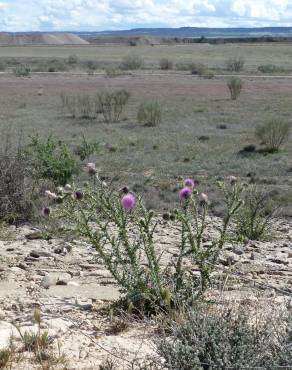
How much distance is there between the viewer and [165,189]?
41.1ft

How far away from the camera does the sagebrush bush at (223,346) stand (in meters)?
3.28

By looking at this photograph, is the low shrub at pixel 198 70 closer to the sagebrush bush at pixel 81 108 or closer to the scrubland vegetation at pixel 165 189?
the scrubland vegetation at pixel 165 189

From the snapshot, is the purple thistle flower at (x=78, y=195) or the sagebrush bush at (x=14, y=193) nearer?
the purple thistle flower at (x=78, y=195)

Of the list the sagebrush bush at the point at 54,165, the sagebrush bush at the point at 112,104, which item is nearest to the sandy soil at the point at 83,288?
the sagebrush bush at the point at 54,165

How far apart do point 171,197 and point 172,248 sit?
426 cm

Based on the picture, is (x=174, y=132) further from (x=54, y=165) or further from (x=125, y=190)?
(x=125, y=190)

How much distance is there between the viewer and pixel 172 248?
7402mm

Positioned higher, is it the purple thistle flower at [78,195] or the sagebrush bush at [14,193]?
the purple thistle flower at [78,195]

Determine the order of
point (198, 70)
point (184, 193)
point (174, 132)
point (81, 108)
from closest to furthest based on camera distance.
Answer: point (184, 193) < point (174, 132) < point (81, 108) < point (198, 70)

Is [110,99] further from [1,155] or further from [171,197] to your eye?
[1,155]

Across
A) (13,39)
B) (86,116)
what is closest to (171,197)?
(86,116)

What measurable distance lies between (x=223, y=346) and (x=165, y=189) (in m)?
9.24

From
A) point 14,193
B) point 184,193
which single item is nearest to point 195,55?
point 14,193

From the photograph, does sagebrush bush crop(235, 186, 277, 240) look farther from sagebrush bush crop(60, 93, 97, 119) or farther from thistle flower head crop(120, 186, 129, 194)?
sagebrush bush crop(60, 93, 97, 119)
